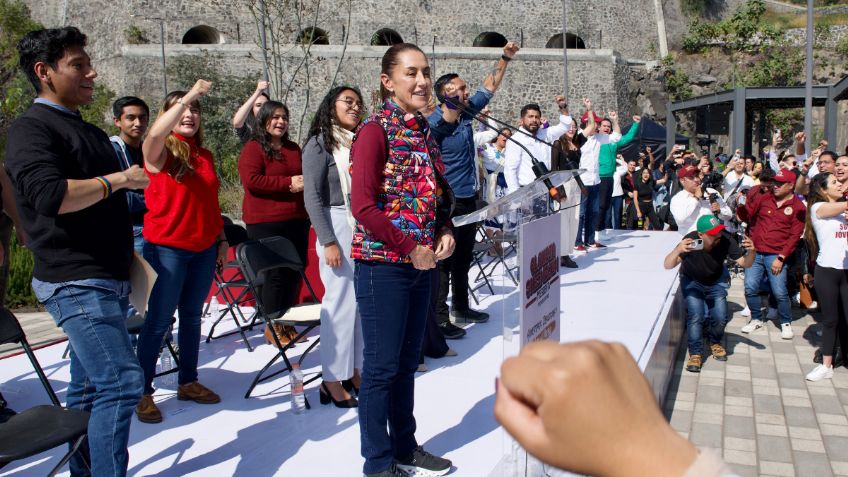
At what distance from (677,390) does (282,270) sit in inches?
119

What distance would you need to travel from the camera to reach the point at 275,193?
4.71 meters

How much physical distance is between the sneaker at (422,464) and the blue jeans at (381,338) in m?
0.15

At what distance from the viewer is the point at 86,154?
2.39 metres

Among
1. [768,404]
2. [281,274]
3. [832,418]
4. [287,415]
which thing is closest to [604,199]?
[768,404]

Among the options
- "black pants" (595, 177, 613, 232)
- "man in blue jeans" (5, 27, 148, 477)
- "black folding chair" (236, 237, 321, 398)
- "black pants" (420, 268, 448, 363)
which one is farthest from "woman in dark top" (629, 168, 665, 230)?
"man in blue jeans" (5, 27, 148, 477)

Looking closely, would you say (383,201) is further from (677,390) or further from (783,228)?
(783,228)

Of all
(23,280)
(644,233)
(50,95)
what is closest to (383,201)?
(50,95)

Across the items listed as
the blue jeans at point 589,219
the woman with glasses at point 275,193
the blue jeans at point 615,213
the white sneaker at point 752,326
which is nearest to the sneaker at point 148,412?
the woman with glasses at point 275,193

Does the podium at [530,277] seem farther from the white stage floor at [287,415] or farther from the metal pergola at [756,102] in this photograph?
the metal pergola at [756,102]

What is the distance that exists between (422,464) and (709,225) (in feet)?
11.3

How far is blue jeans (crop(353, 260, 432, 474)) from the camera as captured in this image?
260cm

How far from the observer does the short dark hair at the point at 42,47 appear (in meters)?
2.31

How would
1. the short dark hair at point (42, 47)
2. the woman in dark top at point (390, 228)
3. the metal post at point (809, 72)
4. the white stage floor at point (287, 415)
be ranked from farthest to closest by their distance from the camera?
the metal post at point (809, 72), the white stage floor at point (287, 415), the woman in dark top at point (390, 228), the short dark hair at point (42, 47)

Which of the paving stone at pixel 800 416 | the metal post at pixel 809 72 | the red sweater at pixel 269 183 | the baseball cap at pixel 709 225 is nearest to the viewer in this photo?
the paving stone at pixel 800 416
